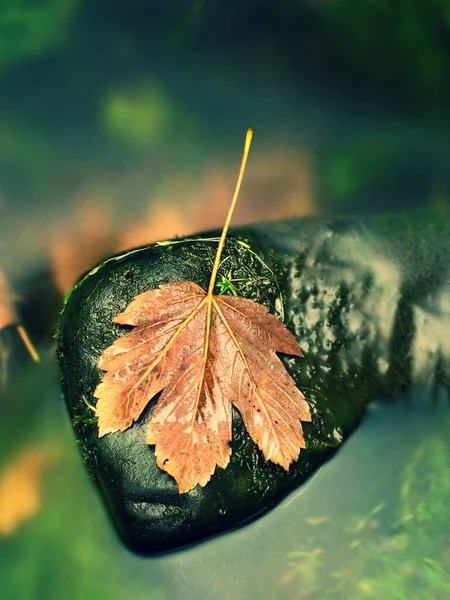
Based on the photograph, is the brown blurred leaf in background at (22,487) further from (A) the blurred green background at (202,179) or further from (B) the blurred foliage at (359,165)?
(B) the blurred foliage at (359,165)

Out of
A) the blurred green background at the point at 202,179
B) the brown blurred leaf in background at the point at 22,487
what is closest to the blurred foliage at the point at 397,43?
the blurred green background at the point at 202,179

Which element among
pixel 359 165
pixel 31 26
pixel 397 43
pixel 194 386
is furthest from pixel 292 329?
pixel 31 26

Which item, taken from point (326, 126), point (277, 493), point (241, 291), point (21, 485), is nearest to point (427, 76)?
point (326, 126)

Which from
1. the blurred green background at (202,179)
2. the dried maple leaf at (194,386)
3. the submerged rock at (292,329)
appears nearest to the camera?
the dried maple leaf at (194,386)

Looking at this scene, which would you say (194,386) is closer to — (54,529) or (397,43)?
(54,529)

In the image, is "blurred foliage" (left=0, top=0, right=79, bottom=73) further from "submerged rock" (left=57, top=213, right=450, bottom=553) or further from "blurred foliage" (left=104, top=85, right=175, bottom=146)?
"submerged rock" (left=57, top=213, right=450, bottom=553)

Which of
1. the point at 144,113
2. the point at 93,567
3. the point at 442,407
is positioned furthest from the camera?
the point at 144,113

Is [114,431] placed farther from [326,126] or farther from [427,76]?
[427,76]
